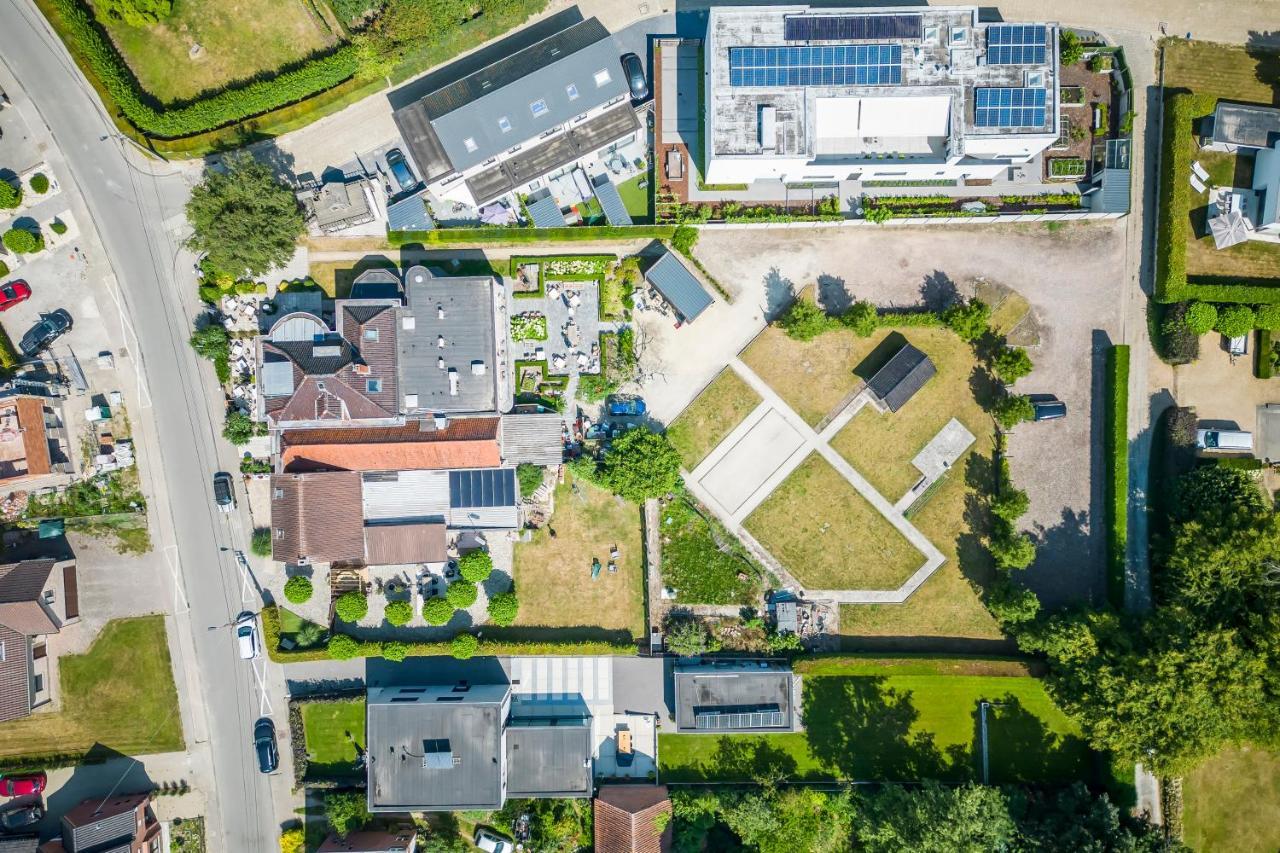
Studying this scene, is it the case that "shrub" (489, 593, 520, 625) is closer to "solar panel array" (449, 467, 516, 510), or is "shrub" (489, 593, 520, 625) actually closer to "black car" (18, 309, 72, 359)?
"solar panel array" (449, 467, 516, 510)

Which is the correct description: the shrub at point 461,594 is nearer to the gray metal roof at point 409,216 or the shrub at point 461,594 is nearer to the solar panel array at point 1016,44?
the gray metal roof at point 409,216

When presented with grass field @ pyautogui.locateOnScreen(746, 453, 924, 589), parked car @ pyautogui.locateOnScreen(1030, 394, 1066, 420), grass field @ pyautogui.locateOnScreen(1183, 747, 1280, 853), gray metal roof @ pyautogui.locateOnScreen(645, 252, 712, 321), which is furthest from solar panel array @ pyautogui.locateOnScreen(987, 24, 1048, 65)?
grass field @ pyautogui.locateOnScreen(1183, 747, 1280, 853)

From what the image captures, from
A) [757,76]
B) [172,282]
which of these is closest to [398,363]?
[172,282]

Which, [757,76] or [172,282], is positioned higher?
[757,76]

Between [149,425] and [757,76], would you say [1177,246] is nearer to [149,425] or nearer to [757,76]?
[757,76]

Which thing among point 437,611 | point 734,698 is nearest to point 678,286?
point 437,611
